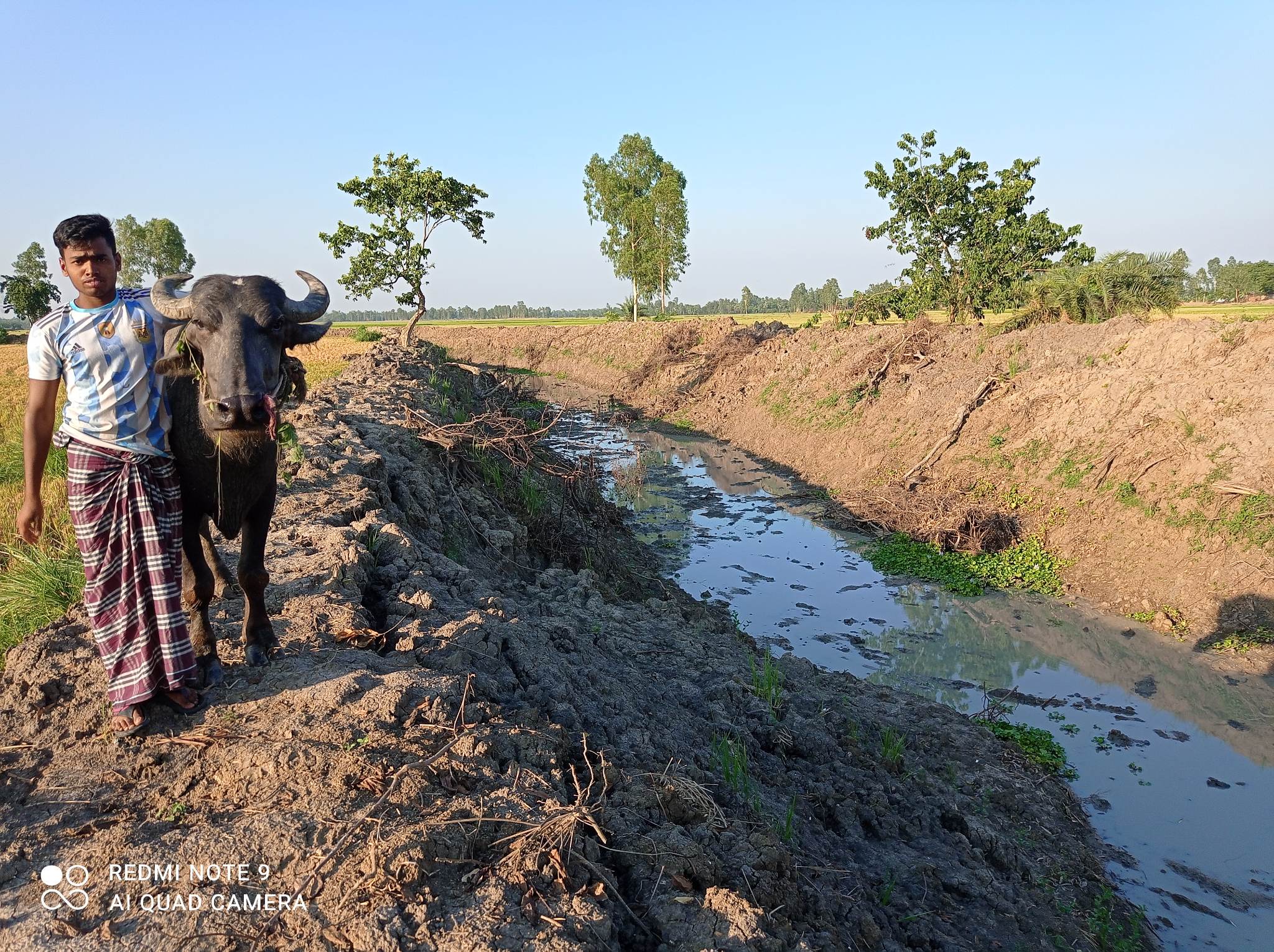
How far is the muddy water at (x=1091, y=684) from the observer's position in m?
4.50

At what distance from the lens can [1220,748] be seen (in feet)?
19.0

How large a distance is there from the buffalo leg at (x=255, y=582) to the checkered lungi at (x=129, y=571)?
1.16 ft

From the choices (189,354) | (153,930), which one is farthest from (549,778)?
(189,354)

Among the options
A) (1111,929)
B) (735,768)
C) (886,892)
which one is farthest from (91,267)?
(1111,929)

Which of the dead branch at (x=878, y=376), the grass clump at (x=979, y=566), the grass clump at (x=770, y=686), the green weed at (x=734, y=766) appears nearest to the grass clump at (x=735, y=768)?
the green weed at (x=734, y=766)

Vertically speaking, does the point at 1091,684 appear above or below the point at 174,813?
below

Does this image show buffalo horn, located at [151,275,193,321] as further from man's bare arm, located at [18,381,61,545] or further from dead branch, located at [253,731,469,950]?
dead branch, located at [253,731,469,950]

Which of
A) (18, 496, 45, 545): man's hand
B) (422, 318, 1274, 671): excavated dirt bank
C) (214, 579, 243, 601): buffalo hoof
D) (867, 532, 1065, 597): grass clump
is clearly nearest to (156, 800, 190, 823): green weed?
(18, 496, 45, 545): man's hand

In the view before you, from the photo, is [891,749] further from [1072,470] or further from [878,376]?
[878,376]

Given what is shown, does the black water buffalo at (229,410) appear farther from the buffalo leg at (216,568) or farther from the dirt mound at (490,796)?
the dirt mound at (490,796)

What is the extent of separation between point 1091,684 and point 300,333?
7.13 metres

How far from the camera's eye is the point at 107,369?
Result: 2924 millimetres

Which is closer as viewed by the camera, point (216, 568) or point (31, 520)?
point (31, 520)

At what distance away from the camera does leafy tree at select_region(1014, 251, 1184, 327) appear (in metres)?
16.0
